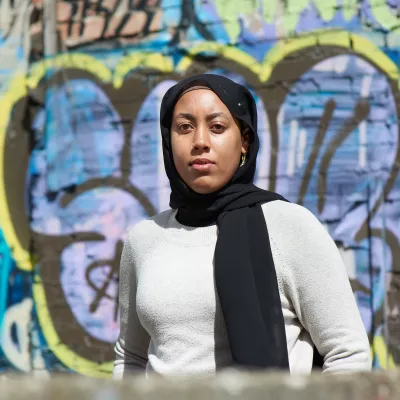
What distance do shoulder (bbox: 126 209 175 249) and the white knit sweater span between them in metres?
0.13

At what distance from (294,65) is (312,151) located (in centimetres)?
45

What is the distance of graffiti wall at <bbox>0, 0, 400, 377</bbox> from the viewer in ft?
14.9

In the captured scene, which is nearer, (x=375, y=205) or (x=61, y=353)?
(x=375, y=205)

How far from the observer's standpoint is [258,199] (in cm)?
246

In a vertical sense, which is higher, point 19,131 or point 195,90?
point 195,90

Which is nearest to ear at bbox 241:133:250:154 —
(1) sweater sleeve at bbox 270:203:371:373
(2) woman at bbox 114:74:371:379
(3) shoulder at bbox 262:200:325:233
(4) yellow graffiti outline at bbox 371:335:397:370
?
(2) woman at bbox 114:74:371:379

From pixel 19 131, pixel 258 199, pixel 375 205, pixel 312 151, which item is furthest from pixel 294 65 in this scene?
pixel 258 199

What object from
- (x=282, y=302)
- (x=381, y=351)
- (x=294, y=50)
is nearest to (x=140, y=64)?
(x=294, y=50)

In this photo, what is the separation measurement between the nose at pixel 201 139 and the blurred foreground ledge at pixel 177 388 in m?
1.35

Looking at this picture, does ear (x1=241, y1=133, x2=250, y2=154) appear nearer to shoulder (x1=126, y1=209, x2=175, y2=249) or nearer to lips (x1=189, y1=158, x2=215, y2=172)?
lips (x1=189, y1=158, x2=215, y2=172)

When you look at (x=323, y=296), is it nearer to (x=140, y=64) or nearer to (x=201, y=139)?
(x=201, y=139)

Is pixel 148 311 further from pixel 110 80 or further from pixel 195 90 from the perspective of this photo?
pixel 110 80

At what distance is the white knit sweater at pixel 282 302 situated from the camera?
Answer: 2289 millimetres

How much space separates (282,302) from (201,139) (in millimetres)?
492
